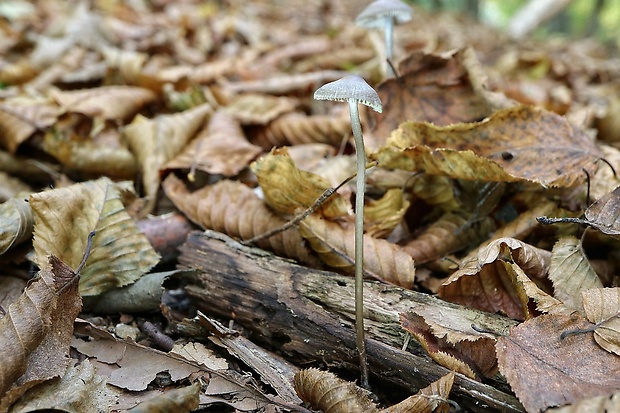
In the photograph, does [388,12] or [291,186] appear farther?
[388,12]

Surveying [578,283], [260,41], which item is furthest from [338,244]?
[260,41]

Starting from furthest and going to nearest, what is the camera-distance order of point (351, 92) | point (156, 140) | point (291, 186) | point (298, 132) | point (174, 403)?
point (298, 132)
point (156, 140)
point (291, 186)
point (351, 92)
point (174, 403)

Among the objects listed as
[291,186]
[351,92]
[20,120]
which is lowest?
[291,186]

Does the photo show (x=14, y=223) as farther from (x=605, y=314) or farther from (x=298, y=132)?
→ (x=605, y=314)

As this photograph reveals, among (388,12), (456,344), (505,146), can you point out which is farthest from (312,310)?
(388,12)

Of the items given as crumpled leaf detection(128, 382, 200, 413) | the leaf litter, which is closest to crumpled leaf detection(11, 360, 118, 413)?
the leaf litter

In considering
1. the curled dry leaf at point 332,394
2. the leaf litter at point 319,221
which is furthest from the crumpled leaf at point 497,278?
the curled dry leaf at point 332,394
